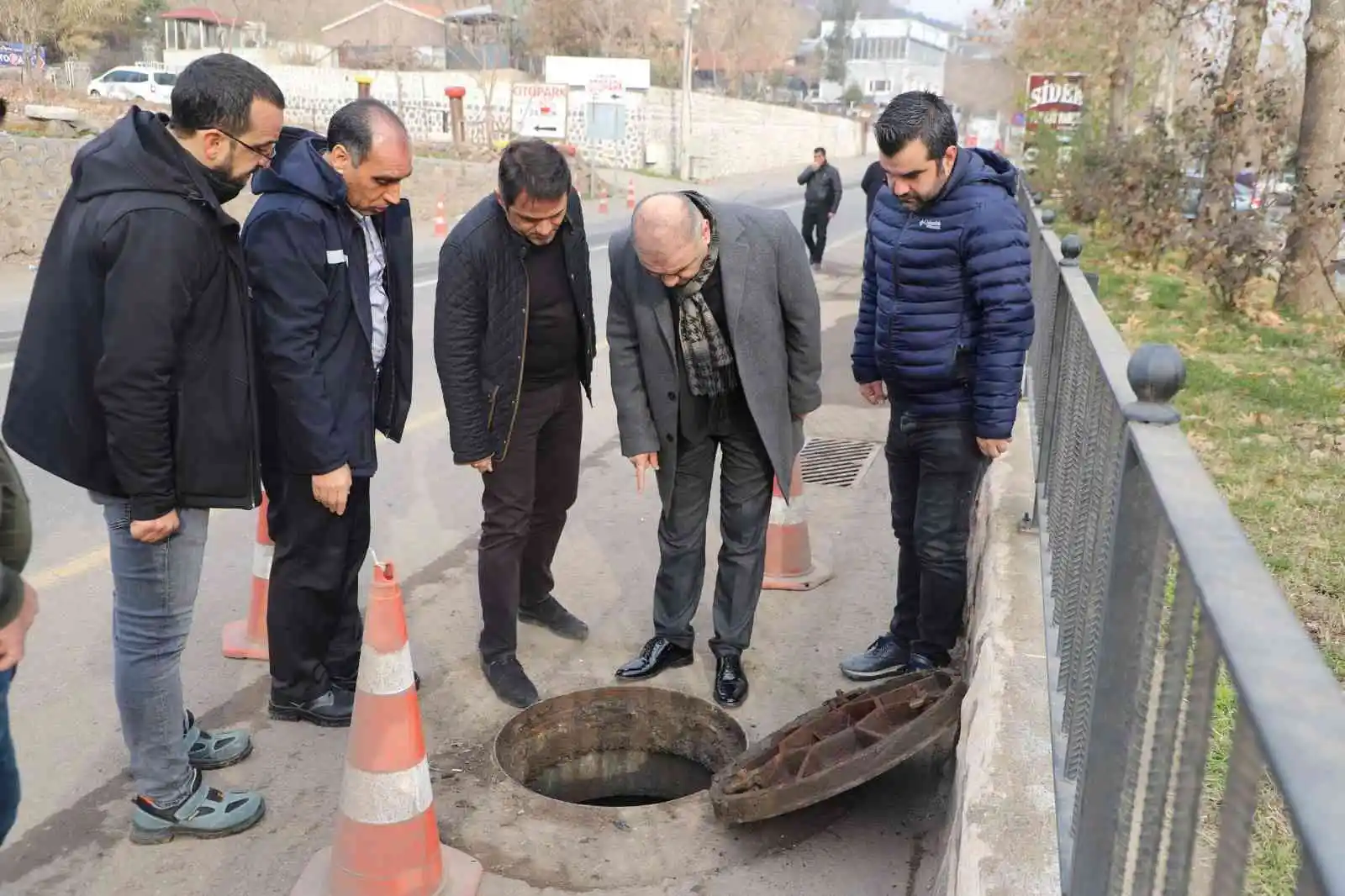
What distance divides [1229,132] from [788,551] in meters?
9.38

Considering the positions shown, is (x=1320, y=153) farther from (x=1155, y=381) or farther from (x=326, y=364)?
(x=1155, y=381)

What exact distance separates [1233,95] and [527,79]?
42321mm

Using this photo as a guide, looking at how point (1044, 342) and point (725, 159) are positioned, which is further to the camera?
point (725, 159)

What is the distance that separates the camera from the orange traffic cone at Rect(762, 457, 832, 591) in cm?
516

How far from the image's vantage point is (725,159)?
160ft

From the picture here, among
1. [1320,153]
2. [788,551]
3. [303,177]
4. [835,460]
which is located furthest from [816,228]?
[303,177]

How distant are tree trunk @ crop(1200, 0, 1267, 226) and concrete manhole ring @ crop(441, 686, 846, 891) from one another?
30.5 feet

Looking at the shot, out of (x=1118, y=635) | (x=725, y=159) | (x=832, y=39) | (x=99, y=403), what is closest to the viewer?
(x=1118, y=635)

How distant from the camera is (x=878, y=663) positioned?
171 inches

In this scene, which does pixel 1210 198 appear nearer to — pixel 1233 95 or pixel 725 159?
pixel 1233 95

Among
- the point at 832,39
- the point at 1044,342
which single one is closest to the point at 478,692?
the point at 1044,342

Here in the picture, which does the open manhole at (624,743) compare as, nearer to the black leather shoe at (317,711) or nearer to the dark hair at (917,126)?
the black leather shoe at (317,711)

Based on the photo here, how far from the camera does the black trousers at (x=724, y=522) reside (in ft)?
13.5

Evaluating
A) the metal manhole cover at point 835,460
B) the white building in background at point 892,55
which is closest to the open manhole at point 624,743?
the metal manhole cover at point 835,460
